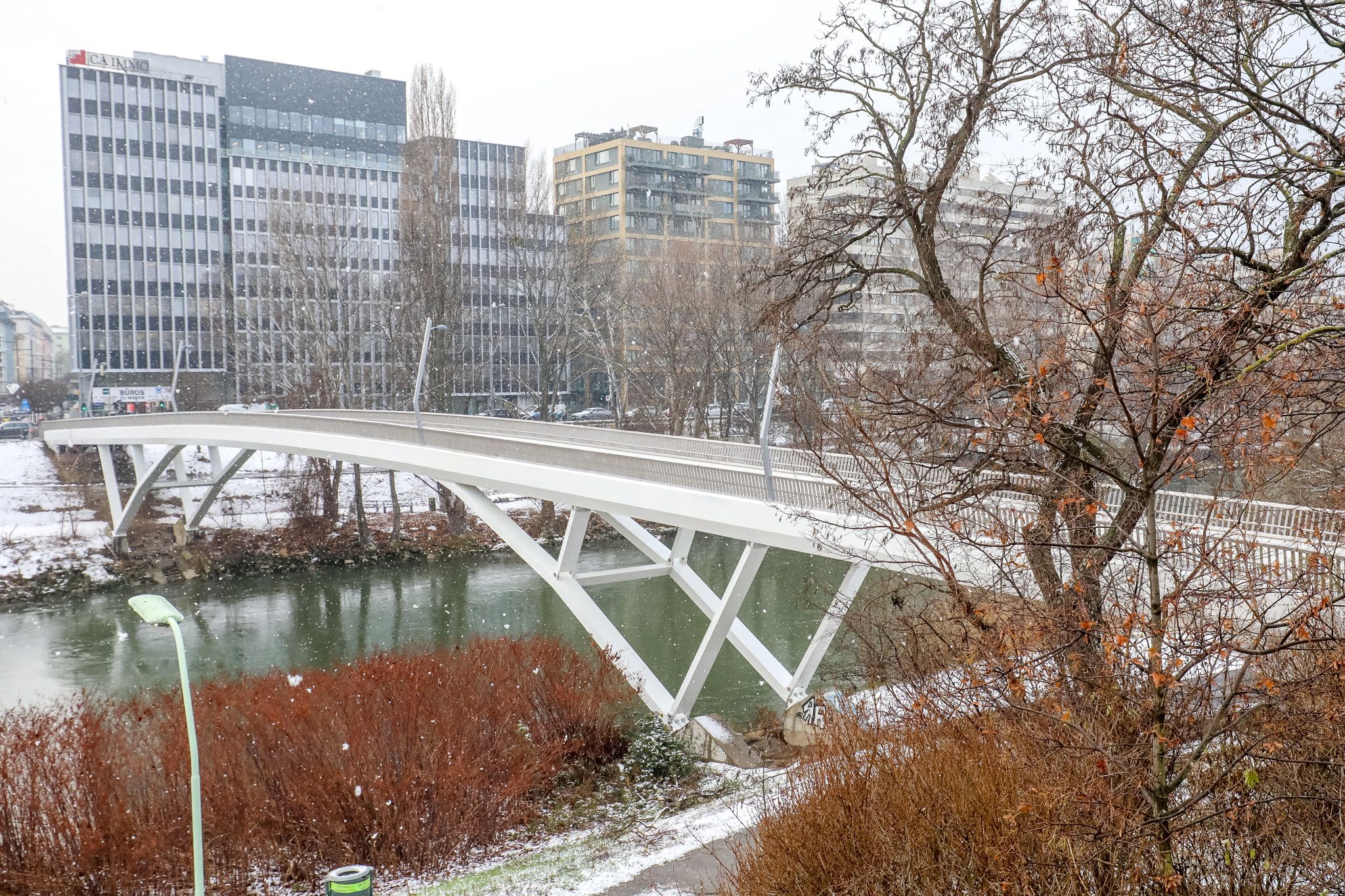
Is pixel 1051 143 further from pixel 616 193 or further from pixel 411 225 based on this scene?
pixel 616 193

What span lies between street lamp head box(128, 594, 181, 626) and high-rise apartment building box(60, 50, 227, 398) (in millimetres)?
61032

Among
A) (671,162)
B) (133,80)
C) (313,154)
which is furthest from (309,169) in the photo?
(671,162)

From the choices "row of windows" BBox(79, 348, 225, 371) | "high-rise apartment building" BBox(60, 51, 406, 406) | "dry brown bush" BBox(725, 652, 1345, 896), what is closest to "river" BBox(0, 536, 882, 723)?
"dry brown bush" BBox(725, 652, 1345, 896)

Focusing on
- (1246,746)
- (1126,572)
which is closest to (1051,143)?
(1126,572)

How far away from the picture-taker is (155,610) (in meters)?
7.19

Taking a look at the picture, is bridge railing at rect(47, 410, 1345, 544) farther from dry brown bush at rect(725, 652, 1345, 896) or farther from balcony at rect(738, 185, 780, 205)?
balcony at rect(738, 185, 780, 205)

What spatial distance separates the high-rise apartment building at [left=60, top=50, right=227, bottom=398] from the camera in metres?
65.5

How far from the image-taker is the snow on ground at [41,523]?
2867 centimetres

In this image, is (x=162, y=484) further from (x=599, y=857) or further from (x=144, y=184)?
(x=144, y=184)

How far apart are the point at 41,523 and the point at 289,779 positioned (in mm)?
26589

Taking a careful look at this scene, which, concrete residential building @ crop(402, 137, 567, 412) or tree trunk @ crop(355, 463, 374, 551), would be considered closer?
tree trunk @ crop(355, 463, 374, 551)

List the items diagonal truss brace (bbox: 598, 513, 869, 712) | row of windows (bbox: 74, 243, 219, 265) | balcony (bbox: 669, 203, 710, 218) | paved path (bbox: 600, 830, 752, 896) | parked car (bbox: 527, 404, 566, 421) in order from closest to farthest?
paved path (bbox: 600, 830, 752, 896) → diagonal truss brace (bbox: 598, 513, 869, 712) → parked car (bbox: 527, 404, 566, 421) → balcony (bbox: 669, 203, 710, 218) → row of windows (bbox: 74, 243, 219, 265)

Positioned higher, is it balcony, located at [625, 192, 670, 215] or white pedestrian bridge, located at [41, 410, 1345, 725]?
balcony, located at [625, 192, 670, 215]

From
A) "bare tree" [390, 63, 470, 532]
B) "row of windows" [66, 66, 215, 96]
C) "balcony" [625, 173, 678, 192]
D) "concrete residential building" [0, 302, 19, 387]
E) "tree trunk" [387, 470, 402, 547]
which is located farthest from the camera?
"concrete residential building" [0, 302, 19, 387]
